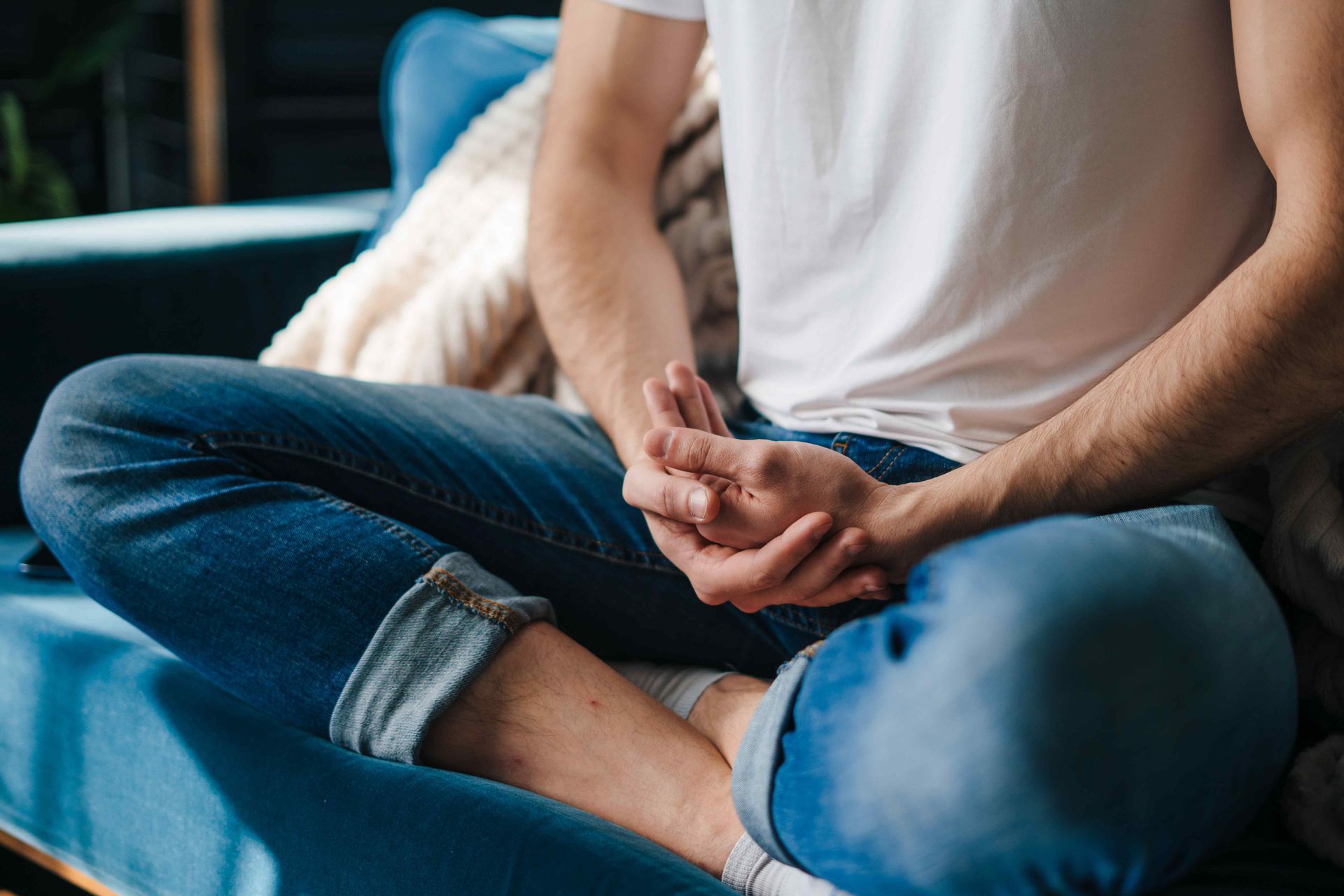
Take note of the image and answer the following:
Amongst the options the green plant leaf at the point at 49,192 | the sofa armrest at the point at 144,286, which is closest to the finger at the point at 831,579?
the sofa armrest at the point at 144,286

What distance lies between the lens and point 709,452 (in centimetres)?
70

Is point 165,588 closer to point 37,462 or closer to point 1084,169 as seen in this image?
point 37,462

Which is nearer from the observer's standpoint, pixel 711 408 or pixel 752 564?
pixel 752 564

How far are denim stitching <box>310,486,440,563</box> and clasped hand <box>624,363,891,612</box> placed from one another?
0.15 meters

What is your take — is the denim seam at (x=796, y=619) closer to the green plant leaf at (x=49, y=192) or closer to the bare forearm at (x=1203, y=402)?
the bare forearm at (x=1203, y=402)

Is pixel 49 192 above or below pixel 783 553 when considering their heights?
below

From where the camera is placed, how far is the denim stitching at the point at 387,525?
2.35 feet

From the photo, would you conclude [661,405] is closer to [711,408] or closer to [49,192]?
[711,408]

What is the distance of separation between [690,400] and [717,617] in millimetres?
166

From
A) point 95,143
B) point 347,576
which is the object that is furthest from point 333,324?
point 95,143

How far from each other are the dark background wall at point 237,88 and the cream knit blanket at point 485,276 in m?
1.62

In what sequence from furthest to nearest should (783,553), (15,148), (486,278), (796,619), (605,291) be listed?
1. (15,148)
2. (486,278)
3. (605,291)
4. (796,619)
5. (783,553)

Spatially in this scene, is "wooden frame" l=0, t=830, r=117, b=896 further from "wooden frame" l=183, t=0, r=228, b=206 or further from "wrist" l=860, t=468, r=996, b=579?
"wooden frame" l=183, t=0, r=228, b=206

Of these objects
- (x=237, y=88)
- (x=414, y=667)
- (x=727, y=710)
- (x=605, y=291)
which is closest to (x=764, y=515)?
(x=727, y=710)
